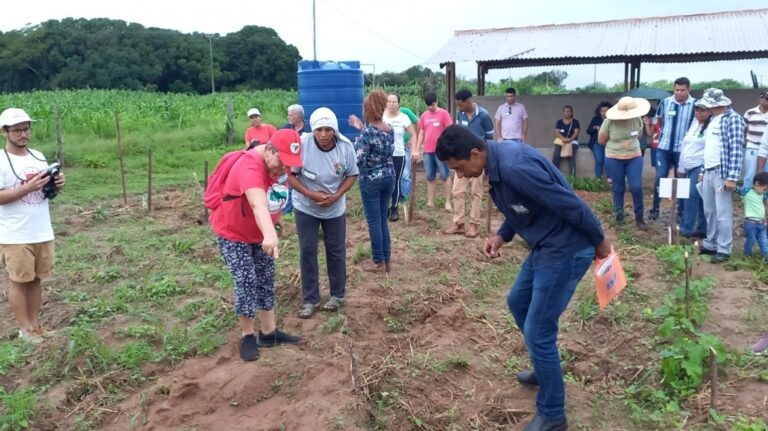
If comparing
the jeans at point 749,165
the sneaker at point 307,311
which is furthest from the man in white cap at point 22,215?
the jeans at point 749,165

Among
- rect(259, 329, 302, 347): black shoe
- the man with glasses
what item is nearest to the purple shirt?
the man with glasses

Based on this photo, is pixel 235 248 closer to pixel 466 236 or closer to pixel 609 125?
pixel 466 236

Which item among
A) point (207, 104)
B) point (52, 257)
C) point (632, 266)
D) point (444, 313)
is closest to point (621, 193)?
point (632, 266)

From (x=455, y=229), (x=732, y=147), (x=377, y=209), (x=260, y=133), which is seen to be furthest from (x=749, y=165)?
(x=260, y=133)

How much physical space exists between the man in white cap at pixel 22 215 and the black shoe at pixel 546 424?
11.6ft

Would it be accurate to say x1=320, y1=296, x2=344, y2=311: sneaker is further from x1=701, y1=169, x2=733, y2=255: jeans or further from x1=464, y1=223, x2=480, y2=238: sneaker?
x1=701, y1=169, x2=733, y2=255: jeans

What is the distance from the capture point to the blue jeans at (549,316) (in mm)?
3229

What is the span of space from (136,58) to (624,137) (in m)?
49.7

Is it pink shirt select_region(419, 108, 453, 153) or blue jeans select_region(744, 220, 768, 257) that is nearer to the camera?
blue jeans select_region(744, 220, 768, 257)

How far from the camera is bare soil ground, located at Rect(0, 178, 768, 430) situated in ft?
11.9

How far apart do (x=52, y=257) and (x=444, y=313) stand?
2997 millimetres

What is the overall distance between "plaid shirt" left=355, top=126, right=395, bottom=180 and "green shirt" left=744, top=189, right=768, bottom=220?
361 centimetres

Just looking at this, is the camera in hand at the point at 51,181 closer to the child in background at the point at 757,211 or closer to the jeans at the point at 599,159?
the child in background at the point at 757,211

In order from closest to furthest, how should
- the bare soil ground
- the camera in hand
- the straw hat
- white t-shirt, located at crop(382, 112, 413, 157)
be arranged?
the bare soil ground
the camera in hand
the straw hat
white t-shirt, located at crop(382, 112, 413, 157)
